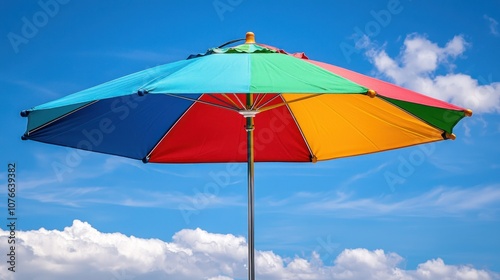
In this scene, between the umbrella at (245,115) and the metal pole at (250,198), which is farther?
the metal pole at (250,198)

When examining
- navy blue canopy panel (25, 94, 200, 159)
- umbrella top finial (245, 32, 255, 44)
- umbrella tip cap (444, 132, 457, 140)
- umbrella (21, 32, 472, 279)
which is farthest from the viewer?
umbrella tip cap (444, 132, 457, 140)

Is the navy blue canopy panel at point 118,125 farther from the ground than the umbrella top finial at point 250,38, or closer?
closer

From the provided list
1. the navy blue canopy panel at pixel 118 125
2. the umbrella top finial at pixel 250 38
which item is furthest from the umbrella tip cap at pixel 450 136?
the navy blue canopy panel at pixel 118 125

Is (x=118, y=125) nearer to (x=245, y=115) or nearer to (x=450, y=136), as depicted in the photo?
(x=245, y=115)

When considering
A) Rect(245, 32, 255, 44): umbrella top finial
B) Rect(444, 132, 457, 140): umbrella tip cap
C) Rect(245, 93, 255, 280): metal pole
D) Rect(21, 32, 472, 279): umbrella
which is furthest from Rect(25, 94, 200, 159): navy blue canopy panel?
Rect(444, 132, 457, 140): umbrella tip cap

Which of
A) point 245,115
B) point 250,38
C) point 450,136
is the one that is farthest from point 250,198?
point 450,136

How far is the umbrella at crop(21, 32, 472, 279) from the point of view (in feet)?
14.6

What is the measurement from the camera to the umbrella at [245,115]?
445 centimetres

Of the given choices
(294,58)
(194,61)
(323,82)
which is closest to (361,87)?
(323,82)

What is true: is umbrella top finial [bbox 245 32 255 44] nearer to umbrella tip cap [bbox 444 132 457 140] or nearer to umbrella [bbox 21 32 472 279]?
umbrella [bbox 21 32 472 279]

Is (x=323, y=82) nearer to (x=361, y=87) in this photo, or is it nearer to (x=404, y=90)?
(x=361, y=87)

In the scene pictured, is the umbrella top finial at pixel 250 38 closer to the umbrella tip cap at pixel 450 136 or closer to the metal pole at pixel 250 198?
the metal pole at pixel 250 198

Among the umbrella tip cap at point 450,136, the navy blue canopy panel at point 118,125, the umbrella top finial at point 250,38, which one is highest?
the umbrella top finial at point 250,38

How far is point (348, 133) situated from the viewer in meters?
6.38
